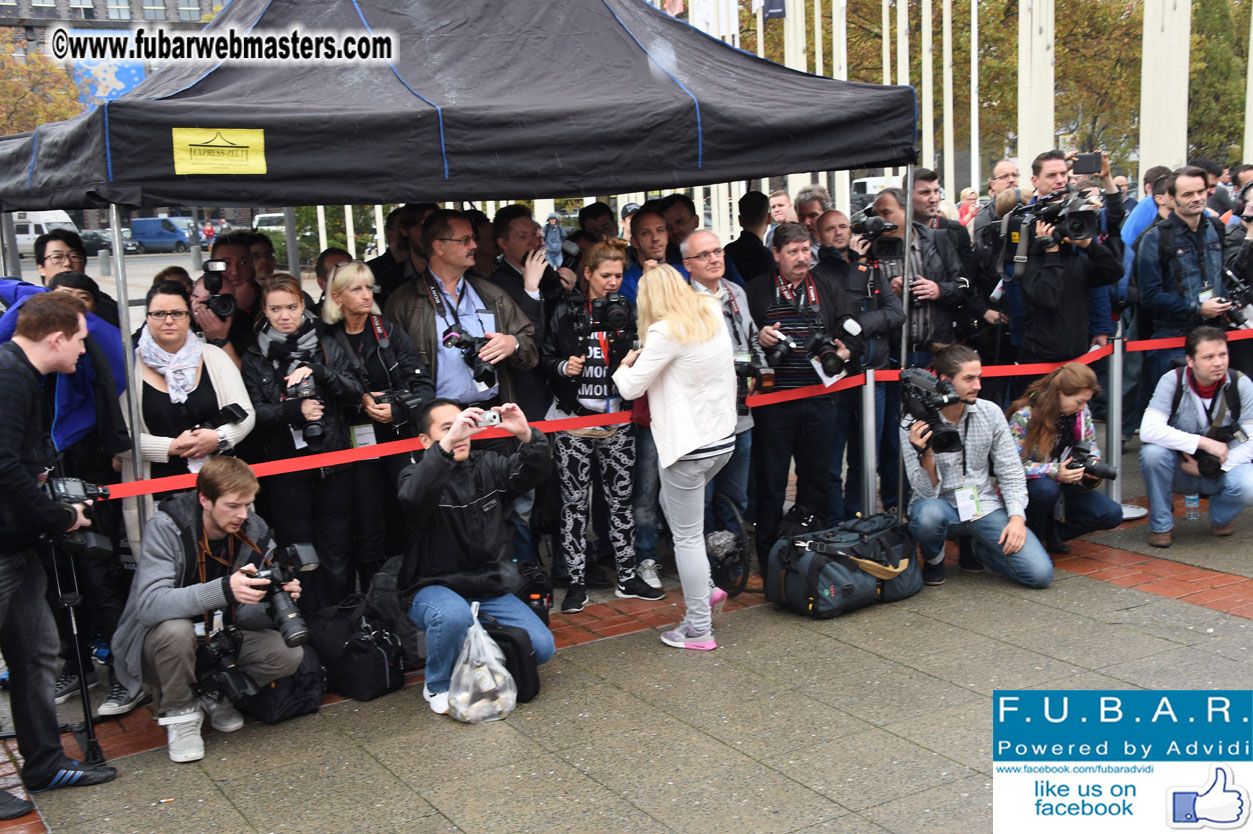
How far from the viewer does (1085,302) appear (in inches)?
273

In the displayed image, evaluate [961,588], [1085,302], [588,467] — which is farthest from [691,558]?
[1085,302]

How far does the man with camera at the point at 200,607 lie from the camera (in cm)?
452

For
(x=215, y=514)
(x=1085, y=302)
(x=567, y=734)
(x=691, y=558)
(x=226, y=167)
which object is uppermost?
(x=226, y=167)

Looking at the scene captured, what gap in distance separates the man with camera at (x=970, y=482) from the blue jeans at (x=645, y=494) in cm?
135

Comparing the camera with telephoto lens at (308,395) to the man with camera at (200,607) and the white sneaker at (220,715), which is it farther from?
the white sneaker at (220,715)

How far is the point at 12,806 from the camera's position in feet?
13.6

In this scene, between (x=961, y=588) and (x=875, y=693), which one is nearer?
(x=875, y=693)

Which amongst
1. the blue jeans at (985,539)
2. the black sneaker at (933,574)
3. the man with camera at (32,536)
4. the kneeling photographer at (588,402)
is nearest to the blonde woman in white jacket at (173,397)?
the man with camera at (32,536)

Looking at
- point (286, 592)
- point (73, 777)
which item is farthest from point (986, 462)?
point (73, 777)

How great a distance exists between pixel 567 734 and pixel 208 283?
2.97 m

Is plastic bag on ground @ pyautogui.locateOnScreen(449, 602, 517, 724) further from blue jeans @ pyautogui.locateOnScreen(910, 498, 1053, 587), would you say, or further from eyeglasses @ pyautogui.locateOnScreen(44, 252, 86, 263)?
eyeglasses @ pyautogui.locateOnScreen(44, 252, 86, 263)

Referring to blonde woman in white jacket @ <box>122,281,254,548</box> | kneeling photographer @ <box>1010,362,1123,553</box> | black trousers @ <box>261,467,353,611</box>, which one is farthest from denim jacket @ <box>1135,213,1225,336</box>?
blonde woman in white jacket @ <box>122,281,254,548</box>

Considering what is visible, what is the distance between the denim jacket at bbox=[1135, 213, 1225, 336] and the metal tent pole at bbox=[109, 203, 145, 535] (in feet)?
19.8

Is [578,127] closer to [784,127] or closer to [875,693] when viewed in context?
[784,127]
